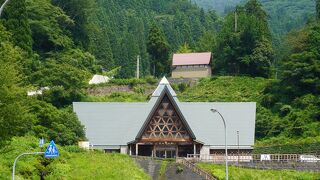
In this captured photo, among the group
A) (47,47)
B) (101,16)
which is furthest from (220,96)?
(101,16)

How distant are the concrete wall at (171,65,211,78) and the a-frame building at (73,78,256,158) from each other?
82.8 feet

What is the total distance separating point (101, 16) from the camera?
454ft

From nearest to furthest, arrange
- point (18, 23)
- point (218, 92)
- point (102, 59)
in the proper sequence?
point (18, 23)
point (218, 92)
point (102, 59)

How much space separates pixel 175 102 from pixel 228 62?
2625 centimetres

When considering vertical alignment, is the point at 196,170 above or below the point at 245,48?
below

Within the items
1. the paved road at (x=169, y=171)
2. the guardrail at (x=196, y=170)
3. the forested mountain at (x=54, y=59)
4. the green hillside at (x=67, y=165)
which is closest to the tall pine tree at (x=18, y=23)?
the forested mountain at (x=54, y=59)

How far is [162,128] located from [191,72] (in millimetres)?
29298

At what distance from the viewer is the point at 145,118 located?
2180 inches

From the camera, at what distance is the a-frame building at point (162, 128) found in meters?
53.6

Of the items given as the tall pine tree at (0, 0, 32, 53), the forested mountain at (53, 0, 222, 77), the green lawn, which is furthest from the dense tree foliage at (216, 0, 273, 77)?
the green lawn

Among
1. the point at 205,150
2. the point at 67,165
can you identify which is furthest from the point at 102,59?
the point at 67,165

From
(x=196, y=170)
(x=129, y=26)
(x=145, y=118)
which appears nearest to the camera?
(x=196, y=170)

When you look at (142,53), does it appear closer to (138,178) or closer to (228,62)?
(228,62)

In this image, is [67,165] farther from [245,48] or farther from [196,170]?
[245,48]
